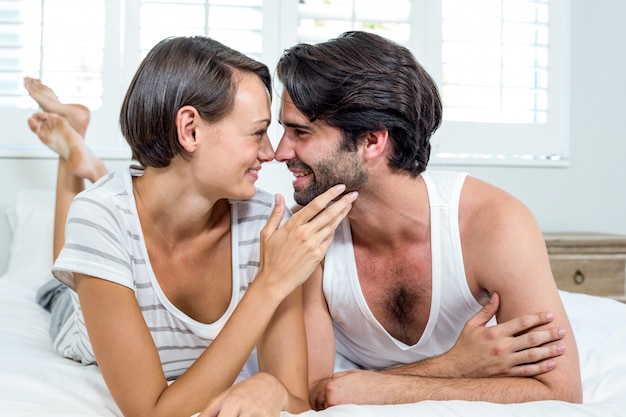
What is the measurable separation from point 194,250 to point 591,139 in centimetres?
242

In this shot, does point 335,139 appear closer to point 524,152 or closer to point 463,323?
point 463,323

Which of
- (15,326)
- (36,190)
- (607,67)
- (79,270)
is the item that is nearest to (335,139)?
(79,270)

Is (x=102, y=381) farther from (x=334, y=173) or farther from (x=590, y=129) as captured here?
(x=590, y=129)

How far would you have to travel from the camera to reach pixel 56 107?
2.25 m

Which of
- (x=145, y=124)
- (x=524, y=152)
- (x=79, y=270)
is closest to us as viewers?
(x=79, y=270)

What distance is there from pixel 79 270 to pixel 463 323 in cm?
74

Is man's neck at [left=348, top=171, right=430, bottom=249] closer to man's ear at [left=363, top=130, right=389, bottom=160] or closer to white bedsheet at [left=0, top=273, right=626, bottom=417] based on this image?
man's ear at [left=363, top=130, right=389, bottom=160]

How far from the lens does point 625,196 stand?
3256 millimetres

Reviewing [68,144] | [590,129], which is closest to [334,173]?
[68,144]

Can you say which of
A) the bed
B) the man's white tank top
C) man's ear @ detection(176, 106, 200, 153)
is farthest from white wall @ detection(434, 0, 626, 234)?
man's ear @ detection(176, 106, 200, 153)

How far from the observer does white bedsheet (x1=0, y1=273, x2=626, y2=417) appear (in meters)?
0.93

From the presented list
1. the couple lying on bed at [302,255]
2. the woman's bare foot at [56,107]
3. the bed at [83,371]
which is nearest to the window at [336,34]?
the woman's bare foot at [56,107]

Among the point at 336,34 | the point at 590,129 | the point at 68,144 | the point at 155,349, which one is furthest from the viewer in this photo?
the point at 590,129

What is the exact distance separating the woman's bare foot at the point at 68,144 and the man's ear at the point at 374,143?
3.58 feet
